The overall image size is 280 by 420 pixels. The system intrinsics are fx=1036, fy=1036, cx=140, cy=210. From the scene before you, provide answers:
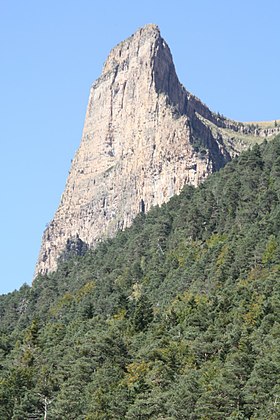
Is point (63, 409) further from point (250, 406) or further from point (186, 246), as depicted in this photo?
point (186, 246)

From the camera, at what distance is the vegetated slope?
75.2 m

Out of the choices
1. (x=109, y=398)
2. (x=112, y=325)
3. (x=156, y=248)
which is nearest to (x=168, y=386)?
(x=109, y=398)

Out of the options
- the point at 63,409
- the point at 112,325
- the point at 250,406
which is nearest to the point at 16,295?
the point at 112,325

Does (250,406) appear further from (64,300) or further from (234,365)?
(64,300)

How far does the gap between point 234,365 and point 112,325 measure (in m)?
32.8

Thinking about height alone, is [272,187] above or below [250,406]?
above

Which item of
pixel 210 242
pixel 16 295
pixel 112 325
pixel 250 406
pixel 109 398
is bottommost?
pixel 250 406

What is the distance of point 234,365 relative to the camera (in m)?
75.8

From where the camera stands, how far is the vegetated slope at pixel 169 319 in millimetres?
75250

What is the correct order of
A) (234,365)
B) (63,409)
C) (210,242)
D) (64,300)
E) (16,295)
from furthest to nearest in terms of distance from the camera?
1. (16,295)
2. (64,300)
3. (210,242)
4. (63,409)
5. (234,365)

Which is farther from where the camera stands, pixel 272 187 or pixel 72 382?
pixel 272 187

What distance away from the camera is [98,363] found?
3676 inches

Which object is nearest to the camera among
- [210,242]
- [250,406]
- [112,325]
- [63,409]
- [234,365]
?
[250,406]

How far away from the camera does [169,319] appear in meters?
104
